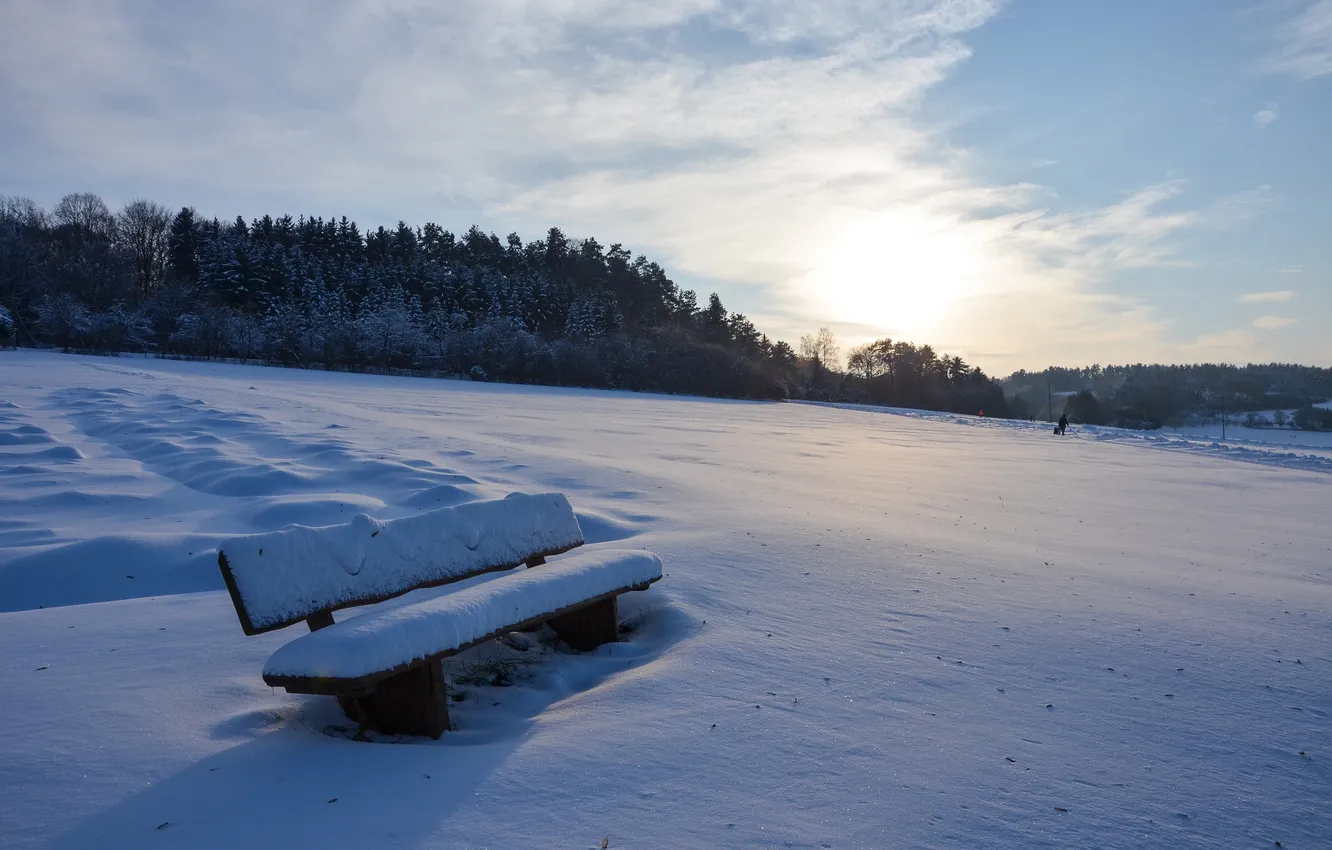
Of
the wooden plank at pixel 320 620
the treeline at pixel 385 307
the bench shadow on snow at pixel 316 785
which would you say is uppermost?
the treeline at pixel 385 307

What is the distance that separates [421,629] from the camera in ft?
10.5

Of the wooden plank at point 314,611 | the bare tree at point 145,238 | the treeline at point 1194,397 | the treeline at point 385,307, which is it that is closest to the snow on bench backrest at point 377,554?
the wooden plank at point 314,611

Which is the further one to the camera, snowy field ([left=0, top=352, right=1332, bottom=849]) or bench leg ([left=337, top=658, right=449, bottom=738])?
bench leg ([left=337, top=658, right=449, bottom=738])

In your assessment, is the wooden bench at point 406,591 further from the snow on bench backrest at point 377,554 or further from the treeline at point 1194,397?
the treeline at point 1194,397

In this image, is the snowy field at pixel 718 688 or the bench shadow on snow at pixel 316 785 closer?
the bench shadow on snow at pixel 316 785

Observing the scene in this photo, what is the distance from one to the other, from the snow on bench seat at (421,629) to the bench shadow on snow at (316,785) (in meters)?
0.31

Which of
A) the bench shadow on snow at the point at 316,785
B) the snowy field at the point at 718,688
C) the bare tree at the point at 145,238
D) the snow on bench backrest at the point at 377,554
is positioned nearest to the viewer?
the bench shadow on snow at the point at 316,785

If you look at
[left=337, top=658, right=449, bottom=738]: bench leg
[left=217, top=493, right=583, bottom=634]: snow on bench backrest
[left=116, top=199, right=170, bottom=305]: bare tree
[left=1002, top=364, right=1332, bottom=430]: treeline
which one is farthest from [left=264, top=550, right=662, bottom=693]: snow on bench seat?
[left=116, top=199, right=170, bottom=305]: bare tree

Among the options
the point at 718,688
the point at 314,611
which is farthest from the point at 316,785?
the point at 718,688

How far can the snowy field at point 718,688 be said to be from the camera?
8.81ft

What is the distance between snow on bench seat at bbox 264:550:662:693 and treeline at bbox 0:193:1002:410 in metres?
45.2

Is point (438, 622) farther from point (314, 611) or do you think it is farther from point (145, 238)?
point (145, 238)

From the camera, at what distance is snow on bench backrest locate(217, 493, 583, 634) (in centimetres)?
330

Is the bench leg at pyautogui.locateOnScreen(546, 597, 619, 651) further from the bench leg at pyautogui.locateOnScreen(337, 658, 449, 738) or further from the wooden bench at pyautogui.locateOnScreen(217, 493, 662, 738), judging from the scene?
the bench leg at pyautogui.locateOnScreen(337, 658, 449, 738)
